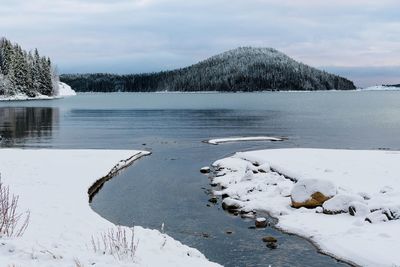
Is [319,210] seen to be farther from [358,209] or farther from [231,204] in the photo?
[231,204]

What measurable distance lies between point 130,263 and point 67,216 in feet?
24.9

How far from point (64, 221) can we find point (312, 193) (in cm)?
1107

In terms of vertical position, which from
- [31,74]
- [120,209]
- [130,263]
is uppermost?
[31,74]

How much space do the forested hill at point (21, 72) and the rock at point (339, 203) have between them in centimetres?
12075

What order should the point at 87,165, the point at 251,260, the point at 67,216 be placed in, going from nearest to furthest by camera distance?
the point at 251,260, the point at 67,216, the point at 87,165

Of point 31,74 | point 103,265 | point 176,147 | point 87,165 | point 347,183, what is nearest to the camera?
point 103,265

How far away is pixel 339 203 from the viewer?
19547 mm

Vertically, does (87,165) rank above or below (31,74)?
below

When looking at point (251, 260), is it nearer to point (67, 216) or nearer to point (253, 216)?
point (253, 216)

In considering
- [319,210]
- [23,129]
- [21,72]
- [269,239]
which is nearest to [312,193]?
[319,210]

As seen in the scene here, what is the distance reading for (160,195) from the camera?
2409cm

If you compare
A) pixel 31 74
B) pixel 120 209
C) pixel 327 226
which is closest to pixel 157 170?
pixel 120 209

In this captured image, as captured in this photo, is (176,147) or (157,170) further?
(176,147)

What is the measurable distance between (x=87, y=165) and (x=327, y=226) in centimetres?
1808
